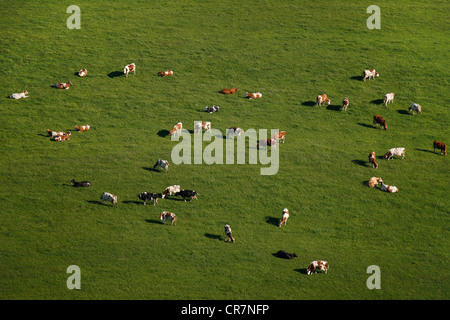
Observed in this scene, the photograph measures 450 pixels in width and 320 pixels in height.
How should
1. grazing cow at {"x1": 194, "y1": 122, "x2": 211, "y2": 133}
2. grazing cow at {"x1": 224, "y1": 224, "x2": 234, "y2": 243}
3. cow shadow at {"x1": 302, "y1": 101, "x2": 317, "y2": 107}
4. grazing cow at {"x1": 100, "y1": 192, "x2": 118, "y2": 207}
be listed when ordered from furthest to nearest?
cow shadow at {"x1": 302, "y1": 101, "x2": 317, "y2": 107} → grazing cow at {"x1": 194, "y1": 122, "x2": 211, "y2": 133} → grazing cow at {"x1": 100, "y1": 192, "x2": 118, "y2": 207} → grazing cow at {"x1": 224, "y1": 224, "x2": 234, "y2": 243}

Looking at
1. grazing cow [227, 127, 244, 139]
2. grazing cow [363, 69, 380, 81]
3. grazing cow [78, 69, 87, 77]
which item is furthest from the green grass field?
grazing cow [227, 127, 244, 139]

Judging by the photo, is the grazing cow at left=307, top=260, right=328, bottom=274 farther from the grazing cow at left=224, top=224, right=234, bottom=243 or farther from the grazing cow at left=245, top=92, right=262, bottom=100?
the grazing cow at left=245, top=92, right=262, bottom=100

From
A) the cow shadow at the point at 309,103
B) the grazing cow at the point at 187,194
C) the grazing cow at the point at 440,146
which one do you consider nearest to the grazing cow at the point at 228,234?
the grazing cow at the point at 187,194

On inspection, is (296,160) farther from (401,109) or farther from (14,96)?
(14,96)

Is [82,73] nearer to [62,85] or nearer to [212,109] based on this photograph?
[62,85]

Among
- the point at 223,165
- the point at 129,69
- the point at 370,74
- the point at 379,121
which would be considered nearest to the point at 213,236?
the point at 223,165
